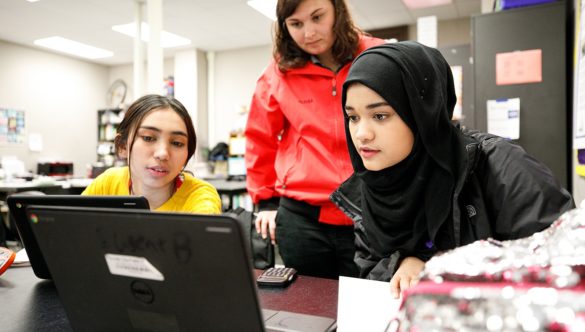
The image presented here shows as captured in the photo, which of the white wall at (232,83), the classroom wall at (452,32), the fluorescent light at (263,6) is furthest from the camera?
the white wall at (232,83)

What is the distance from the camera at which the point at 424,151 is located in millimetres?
967

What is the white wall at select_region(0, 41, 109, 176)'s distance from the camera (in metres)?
6.88

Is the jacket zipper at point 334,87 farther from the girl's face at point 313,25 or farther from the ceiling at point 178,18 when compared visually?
the ceiling at point 178,18

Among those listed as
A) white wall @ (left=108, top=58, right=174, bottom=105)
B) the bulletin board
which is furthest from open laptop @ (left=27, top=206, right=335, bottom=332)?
white wall @ (left=108, top=58, right=174, bottom=105)

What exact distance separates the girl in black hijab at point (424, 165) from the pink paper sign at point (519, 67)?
1.51 m

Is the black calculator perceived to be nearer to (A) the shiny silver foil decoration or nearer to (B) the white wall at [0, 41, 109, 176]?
(A) the shiny silver foil decoration

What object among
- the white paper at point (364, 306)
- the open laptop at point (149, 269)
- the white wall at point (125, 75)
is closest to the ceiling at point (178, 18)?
the white wall at point (125, 75)

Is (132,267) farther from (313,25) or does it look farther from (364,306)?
(313,25)

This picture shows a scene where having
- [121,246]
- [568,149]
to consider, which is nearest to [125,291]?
[121,246]

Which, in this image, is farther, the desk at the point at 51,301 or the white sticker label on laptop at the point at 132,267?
the desk at the point at 51,301

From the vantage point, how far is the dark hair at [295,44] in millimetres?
1335

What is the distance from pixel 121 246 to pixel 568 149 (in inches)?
91.9

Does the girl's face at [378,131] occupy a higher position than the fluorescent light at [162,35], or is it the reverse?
the fluorescent light at [162,35]

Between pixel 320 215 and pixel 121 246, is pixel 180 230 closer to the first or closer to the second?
pixel 121 246
